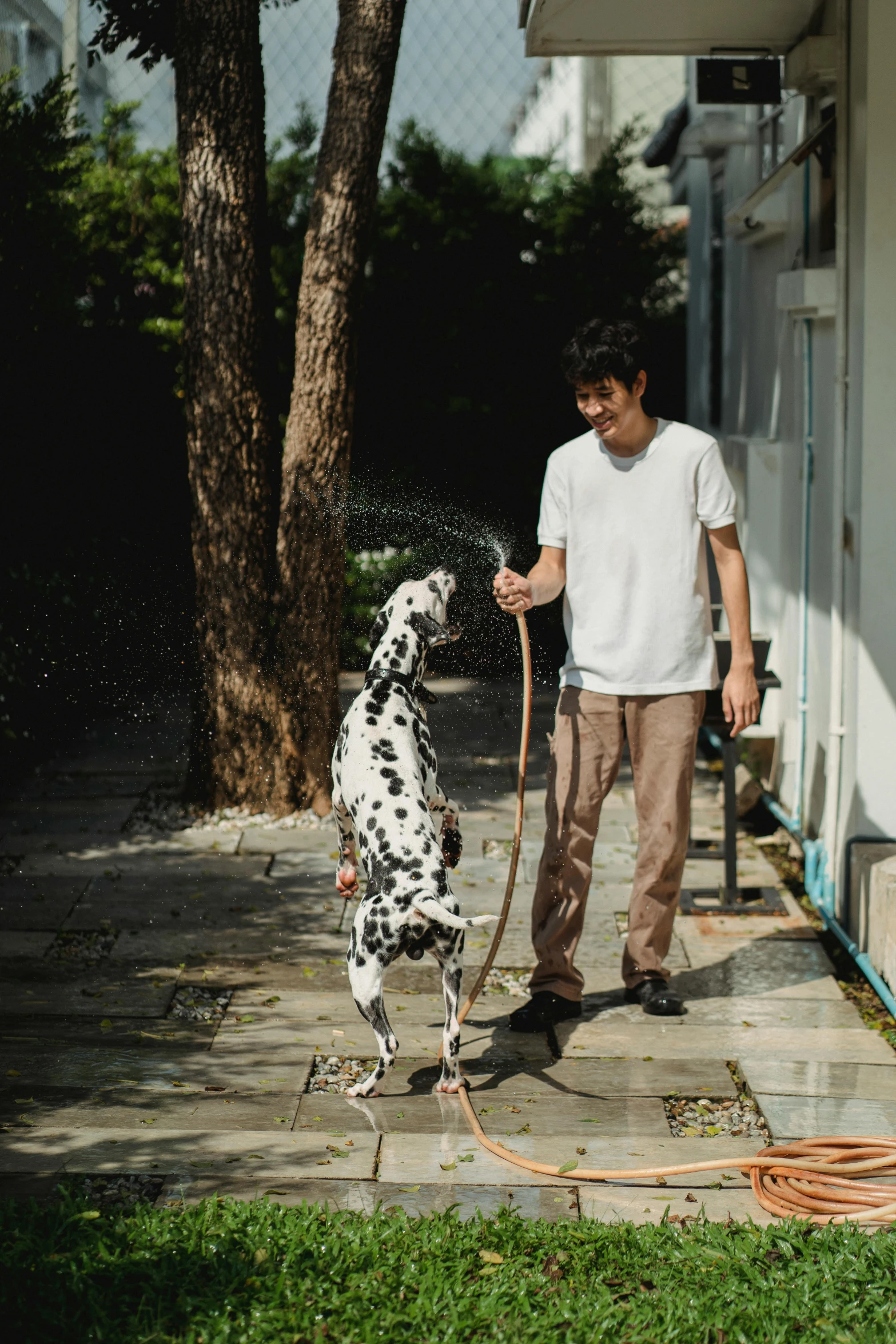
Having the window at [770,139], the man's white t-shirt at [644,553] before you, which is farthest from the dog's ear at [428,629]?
the window at [770,139]

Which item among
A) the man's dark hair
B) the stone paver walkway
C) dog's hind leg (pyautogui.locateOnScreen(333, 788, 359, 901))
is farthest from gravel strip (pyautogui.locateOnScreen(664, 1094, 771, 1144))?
the man's dark hair

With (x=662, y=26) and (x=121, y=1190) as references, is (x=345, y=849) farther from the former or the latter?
(x=662, y=26)

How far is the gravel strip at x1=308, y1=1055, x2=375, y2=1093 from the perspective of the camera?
4.39m

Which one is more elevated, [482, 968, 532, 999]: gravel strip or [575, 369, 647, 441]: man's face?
[575, 369, 647, 441]: man's face

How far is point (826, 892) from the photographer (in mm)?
6078

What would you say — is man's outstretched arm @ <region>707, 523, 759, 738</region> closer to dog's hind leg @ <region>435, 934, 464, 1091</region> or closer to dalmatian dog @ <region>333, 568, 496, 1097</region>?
dalmatian dog @ <region>333, 568, 496, 1097</region>

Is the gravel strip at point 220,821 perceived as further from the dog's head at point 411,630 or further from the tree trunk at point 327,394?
the dog's head at point 411,630

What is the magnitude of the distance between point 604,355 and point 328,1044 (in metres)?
2.39

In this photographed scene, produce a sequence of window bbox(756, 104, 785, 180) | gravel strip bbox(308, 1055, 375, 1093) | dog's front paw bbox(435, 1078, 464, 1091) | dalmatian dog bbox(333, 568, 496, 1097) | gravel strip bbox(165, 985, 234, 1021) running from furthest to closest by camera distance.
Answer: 1. window bbox(756, 104, 785, 180)
2. gravel strip bbox(165, 985, 234, 1021)
3. gravel strip bbox(308, 1055, 375, 1093)
4. dog's front paw bbox(435, 1078, 464, 1091)
5. dalmatian dog bbox(333, 568, 496, 1097)

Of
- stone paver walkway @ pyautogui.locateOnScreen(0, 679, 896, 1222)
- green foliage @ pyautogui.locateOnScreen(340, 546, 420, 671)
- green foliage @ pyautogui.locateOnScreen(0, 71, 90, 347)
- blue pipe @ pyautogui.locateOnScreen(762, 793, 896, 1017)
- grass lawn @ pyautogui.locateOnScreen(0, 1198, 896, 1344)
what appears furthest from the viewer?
green foliage @ pyautogui.locateOnScreen(340, 546, 420, 671)

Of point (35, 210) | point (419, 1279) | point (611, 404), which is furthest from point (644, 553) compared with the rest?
point (35, 210)

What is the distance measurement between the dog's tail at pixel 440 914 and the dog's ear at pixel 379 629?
0.95 meters

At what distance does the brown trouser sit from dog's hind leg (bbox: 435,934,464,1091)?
0.69 metres

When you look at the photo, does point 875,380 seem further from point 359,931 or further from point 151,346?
point 151,346
